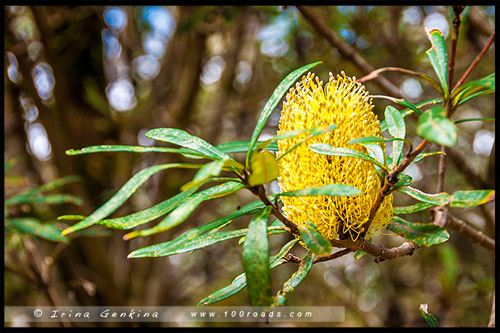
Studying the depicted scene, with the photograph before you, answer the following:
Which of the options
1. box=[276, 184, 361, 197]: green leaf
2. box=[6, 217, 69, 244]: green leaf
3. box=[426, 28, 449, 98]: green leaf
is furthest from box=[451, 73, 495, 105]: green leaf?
box=[6, 217, 69, 244]: green leaf

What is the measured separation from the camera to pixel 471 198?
16.0 inches

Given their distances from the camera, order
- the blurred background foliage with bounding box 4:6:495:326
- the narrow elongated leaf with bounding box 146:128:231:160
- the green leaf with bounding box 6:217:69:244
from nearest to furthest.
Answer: the narrow elongated leaf with bounding box 146:128:231:160
the green leaf with bounding box 6:217:69:244
the blurred background foliage with bounding box 4:6:495:326

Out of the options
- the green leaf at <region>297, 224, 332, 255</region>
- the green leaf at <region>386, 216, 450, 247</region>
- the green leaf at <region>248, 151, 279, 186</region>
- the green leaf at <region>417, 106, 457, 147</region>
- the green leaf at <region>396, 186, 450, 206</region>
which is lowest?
the green leaf at <region>386, 216, 450, 247</region>

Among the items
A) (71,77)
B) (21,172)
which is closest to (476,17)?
(71,77)

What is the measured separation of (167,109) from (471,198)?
1567mm

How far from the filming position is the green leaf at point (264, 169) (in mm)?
376

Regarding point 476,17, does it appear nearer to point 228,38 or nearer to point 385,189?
point 385,189

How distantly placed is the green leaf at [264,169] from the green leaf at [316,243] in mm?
71

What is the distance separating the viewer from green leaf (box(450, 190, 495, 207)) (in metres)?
0.39

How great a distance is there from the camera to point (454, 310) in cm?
155

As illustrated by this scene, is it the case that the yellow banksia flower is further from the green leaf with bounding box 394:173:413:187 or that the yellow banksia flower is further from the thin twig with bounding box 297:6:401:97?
the thin twig with bounding box 297:6:401:97

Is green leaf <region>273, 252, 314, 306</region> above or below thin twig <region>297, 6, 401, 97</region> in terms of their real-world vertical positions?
below

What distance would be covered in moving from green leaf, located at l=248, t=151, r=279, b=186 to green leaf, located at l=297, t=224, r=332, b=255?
0.07 meters

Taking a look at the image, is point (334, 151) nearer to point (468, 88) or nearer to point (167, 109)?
point (468, 88)
